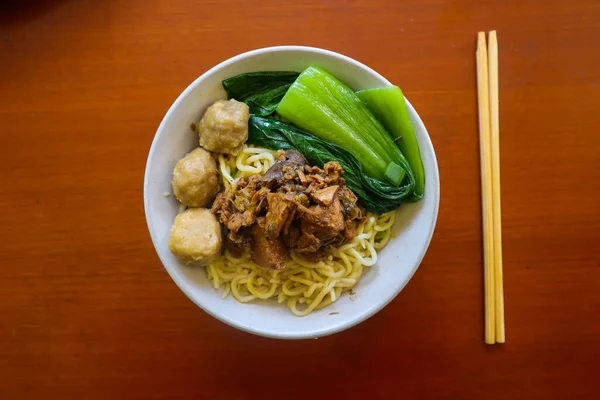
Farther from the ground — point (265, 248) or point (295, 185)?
point (295, 185)

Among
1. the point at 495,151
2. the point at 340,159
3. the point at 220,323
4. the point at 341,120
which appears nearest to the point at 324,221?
the point at 340,159

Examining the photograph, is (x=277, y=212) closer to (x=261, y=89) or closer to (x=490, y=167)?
(x=261, y=89)

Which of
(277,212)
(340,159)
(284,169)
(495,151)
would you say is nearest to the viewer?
(277,212)

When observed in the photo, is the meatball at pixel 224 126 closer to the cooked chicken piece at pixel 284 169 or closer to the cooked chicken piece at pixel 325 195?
the cooked chicken piece at pixel 284 169

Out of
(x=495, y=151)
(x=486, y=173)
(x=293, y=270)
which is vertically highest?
Answer: (x=495, y=151)

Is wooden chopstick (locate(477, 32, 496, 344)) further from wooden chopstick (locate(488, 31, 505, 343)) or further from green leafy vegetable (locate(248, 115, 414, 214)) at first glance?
green leafy vegetable (locate(248, 115, 414, 214))

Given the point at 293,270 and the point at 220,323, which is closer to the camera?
the point at 293,270

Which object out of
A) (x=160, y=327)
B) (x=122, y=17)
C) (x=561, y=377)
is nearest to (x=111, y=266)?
(x=160, y=327)

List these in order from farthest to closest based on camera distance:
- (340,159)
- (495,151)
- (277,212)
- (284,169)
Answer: (495,151) < (340,159) < (284,169) < (277,212)

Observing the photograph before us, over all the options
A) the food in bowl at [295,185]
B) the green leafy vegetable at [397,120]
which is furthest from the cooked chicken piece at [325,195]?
the green leafy vegetable at [397,120]
